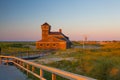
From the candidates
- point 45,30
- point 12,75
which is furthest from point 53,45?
point 12,75

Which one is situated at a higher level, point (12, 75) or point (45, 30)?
point (45, 30)

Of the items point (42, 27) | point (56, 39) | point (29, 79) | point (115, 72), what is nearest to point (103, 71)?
point (115, 72)

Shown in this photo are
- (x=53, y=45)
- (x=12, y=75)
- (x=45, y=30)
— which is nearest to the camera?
(x=12, y=75)

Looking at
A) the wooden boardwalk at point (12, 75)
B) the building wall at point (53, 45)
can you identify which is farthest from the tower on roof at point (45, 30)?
the wooden boardwalk at point (12, 75)

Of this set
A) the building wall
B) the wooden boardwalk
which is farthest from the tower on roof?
the wooden boardwalk

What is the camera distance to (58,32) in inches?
3777

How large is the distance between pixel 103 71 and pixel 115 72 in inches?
29.1

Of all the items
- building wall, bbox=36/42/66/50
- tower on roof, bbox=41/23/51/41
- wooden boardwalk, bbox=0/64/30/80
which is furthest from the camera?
tower on roof, bbox=41/23/51/41

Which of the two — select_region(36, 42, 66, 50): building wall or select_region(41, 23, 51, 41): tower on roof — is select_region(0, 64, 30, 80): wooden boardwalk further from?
select_region(41, 23, 51, 41): tower on roof

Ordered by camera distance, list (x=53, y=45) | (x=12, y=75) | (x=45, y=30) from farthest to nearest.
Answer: (x=45, y=30), (x=53, y=45), (x=12, y=75)

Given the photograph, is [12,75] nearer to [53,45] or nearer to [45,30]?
[53,45]

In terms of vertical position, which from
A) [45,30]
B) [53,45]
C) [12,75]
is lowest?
[12,75]

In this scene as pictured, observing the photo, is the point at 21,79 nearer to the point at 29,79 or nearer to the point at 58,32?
the point at 29,79

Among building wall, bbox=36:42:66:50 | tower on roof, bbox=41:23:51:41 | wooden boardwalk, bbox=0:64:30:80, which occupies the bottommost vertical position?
wooden boardwalk, bbox=0:64:30:80
